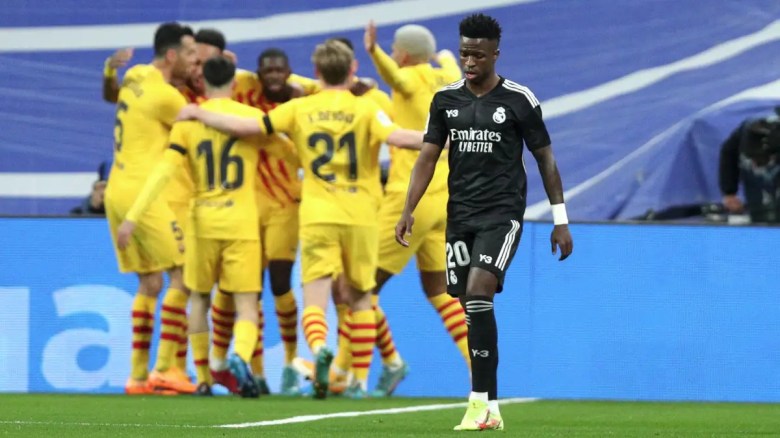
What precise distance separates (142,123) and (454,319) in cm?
256

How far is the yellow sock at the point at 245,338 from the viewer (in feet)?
35.0

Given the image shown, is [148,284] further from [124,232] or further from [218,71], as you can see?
[218,71]

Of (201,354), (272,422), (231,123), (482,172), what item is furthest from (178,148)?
(482,172)

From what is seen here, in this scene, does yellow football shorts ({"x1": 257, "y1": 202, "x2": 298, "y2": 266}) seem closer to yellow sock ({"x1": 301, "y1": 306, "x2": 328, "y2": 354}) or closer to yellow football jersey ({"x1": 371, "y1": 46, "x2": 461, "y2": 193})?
yellow football jersey ({"x1": 371, "y1": 46, "x2": 461, "y2": 193})

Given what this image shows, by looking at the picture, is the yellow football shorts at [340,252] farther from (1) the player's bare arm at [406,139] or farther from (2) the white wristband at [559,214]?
(2) the white wristband at [559,214]

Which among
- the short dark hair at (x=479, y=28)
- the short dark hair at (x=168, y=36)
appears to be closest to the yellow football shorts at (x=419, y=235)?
the short dark hair at (x=168, y=36)

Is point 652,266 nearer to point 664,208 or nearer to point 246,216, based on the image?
point 664,208

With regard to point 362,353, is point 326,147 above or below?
above

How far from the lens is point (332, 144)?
10.7 meters

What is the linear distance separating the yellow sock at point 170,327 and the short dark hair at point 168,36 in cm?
166

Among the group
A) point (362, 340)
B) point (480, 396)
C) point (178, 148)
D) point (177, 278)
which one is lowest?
point (362, 340)

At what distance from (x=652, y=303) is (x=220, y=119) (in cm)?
325

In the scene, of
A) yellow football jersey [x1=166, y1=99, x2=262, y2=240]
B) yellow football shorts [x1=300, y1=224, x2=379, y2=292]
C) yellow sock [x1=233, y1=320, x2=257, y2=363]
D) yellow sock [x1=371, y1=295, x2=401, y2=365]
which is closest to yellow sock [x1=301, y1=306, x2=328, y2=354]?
yellow football shorts [x1=300, y1=224, x2=379, y2=292]

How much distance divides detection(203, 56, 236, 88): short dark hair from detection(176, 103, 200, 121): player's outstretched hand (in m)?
0.20
